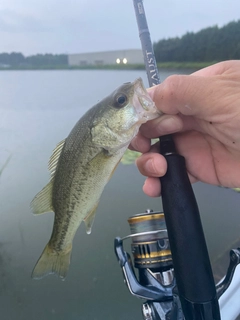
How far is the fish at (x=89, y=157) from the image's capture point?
1229 mm

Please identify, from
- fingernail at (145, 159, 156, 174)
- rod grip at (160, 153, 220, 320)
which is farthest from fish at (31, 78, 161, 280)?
rod grip at (160, 153, 220, 320)

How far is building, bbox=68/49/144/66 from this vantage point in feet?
7.63

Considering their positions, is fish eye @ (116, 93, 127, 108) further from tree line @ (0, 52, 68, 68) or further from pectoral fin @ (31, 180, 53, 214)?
tree line @ (0, 52, 68, 68)

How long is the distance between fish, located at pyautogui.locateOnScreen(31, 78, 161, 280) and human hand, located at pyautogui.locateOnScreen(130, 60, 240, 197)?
79 millimetres

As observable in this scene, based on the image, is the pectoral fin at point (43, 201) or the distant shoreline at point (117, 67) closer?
the pectoral fin at point (43, 201)

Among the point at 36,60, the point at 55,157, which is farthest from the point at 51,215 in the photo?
the point at 55,157

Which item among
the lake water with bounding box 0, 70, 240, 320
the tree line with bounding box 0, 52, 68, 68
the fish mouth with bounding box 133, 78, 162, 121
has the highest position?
the tree line with bounding box 0, 52, 68, 68

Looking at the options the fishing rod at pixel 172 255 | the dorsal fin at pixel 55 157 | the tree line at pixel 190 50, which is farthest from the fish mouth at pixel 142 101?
the tree line at pixel 190 50

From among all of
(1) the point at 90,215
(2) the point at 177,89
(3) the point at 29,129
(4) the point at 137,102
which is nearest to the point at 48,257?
(1) the point at 90,215

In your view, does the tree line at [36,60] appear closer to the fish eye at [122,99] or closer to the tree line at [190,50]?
the tree line at [190,50]

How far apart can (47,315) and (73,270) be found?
34 centimetres

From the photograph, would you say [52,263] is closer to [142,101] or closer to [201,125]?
[142,101]

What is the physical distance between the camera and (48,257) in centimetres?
137

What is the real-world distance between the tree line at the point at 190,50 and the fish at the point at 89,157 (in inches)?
47.3
